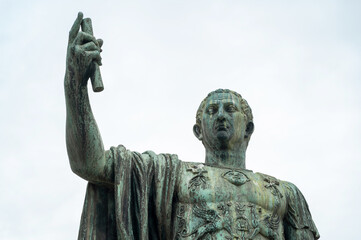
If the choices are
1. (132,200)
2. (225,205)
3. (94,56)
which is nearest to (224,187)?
(225,205)

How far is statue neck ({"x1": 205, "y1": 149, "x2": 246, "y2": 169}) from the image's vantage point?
1708cm

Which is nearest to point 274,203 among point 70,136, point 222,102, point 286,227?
point 286,227

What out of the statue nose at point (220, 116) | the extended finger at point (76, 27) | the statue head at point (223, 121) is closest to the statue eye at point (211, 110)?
the statue head at point (223, 121)

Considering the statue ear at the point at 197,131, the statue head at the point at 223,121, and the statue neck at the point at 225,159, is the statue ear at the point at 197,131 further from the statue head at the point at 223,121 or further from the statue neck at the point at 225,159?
the statue neck at the point at 225,159

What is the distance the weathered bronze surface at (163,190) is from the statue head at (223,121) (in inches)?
0.8

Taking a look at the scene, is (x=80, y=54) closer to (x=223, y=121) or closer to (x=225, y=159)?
(x=223, y=121)

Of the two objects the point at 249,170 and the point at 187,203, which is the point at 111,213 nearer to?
the point at 187,203

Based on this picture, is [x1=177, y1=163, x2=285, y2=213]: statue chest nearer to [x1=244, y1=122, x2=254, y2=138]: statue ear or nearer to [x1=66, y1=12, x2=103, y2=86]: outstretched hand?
[x1=244, y1=122, x2=254, y2=138]: statue ear

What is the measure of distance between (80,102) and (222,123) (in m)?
2.54

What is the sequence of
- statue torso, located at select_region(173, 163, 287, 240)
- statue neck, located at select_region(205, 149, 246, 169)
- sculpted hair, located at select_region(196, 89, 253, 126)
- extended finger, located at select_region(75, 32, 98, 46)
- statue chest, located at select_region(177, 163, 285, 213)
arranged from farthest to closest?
sculpted hair, located at select_region(196, 89, 253, 126), statue neck, located at select_region(205, 149, 246, 169), statue chest, located at select_region(177, 163, 285, 213), statue torso, located at select_region(173, 163, 287, 240), extended finger, located at select_region(75, 32, 98, 46)

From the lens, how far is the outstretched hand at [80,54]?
15.3 metres

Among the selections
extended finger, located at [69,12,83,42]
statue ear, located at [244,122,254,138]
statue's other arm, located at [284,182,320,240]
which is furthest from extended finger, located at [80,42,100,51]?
statue's other arm, located at [284,182,320,240]

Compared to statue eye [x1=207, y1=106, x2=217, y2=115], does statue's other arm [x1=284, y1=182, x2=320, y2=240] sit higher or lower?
lower

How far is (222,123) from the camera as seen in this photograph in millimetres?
16984
